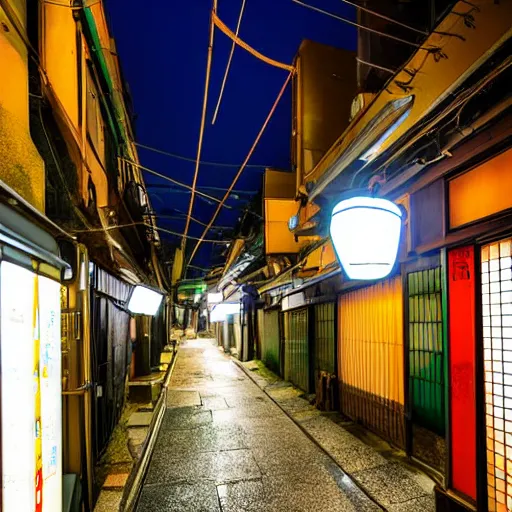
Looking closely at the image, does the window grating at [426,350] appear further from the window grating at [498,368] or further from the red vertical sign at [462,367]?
the window grating at [498,368]

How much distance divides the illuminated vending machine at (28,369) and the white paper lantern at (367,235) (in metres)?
4.40

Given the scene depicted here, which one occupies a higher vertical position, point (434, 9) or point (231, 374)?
point (434, 9)

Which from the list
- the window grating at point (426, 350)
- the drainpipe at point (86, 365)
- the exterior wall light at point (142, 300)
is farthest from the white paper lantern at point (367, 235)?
the exterior wall light at point (142, 300)

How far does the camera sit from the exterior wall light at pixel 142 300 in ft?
41.9

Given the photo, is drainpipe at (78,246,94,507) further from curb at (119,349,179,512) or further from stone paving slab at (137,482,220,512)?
stone paving slab at (137,482,220,512)

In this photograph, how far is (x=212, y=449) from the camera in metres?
9.20

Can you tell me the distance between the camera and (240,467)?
8055mm

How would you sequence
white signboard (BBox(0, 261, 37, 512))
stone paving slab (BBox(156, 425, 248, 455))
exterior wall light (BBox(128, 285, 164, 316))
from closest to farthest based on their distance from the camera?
white signboard (BBox(0, 261, 37, 512))
stone paving slab (BBox(156, 425, 248, 455))
exterior wall light (BBox(128, 285, 164, 316))

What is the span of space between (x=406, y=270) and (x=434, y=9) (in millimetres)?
5271

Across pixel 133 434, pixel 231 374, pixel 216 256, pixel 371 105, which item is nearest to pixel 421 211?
pixel 371 105

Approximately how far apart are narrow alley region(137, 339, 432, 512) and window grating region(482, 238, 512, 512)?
5.78 feet

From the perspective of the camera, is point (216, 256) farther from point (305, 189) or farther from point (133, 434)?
point (133, 434)

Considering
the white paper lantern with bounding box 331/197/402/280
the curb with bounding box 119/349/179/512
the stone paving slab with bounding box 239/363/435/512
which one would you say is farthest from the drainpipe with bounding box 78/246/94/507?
the white paper lantern with bounding box 331/197/402/280

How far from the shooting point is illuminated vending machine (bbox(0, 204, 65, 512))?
298 cm
